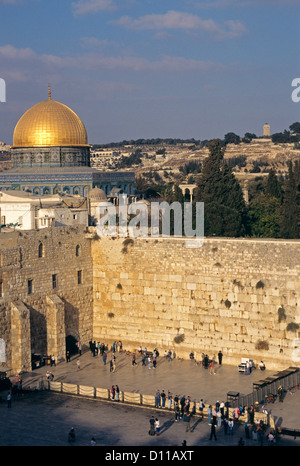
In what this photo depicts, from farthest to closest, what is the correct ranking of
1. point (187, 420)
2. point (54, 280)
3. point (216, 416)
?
point (54, 280) < point (187, 420) < point (216, 416)

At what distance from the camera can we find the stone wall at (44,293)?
2817cm

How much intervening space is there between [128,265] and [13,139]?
2046 centimetres

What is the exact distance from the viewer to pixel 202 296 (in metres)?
29.7

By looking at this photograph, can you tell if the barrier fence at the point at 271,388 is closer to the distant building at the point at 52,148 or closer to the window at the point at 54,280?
the window at the point at 54,280

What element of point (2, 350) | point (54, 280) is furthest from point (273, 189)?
point (2, 350)

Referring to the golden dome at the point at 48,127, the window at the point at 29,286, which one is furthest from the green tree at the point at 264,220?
the window at the point at 29,286

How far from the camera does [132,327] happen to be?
31109 millimetres

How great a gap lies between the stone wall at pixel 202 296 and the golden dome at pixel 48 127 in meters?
17.4

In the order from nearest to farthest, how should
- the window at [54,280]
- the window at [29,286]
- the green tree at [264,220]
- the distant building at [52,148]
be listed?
1. the window at [29,286]
2. the window at [54,280]
3. the green tree at [264,220]
4. the distant building at [52,148]

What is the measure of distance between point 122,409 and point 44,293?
6629 mm

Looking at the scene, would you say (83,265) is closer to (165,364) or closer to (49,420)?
(165,364)

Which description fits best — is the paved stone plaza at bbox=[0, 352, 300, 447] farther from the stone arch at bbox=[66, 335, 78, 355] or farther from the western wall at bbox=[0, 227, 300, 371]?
the western wall at bbox=[0, 227, 300, 371]

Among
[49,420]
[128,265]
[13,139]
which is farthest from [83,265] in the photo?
[13,139]

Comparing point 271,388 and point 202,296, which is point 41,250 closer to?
point 202,296
